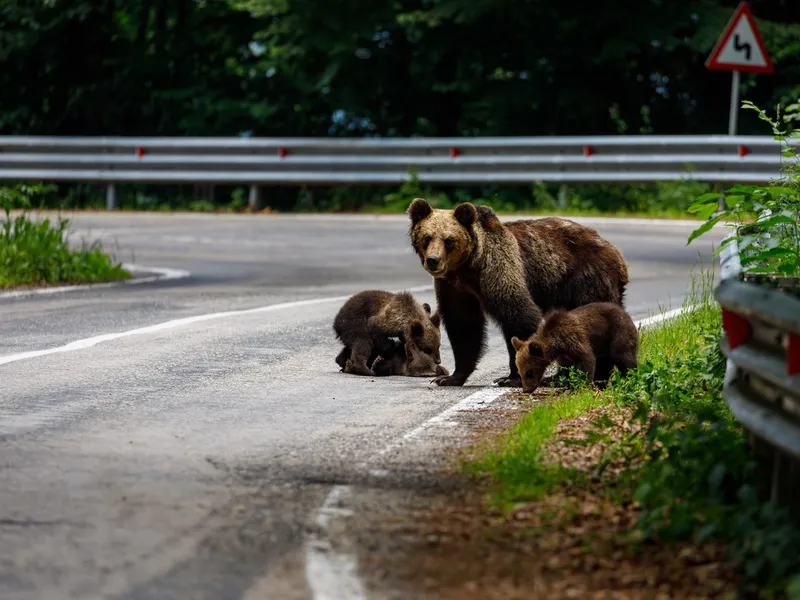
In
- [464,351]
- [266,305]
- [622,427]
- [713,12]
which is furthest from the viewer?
[713,12]

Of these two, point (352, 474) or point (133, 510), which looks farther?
point (352, 474)

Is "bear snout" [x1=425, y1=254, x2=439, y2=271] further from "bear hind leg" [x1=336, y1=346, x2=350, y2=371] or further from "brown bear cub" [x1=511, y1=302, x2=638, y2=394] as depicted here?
"bear hind leg" [x1=336, y1=346, x2=350, y2=371]

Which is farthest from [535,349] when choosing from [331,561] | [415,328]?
[331,561]

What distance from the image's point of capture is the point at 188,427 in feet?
27.8

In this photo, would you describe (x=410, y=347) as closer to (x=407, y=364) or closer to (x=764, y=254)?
(x=407, y=364)

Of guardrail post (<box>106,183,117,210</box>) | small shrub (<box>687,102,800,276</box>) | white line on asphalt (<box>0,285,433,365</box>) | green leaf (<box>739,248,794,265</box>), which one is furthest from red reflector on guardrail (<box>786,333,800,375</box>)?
guardrail post (<box>106,183,117,210</box>)

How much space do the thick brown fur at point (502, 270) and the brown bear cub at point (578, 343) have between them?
353mm

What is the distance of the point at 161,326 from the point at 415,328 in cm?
292

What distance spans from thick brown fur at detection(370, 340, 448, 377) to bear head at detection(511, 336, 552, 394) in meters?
1.33

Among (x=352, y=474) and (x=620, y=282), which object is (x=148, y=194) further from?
(x=352, y=474)

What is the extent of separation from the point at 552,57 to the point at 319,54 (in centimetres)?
424

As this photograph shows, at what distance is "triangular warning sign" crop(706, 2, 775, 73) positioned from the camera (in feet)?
75.6

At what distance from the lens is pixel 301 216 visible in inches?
1059

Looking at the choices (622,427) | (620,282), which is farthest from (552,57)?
(622,427)
